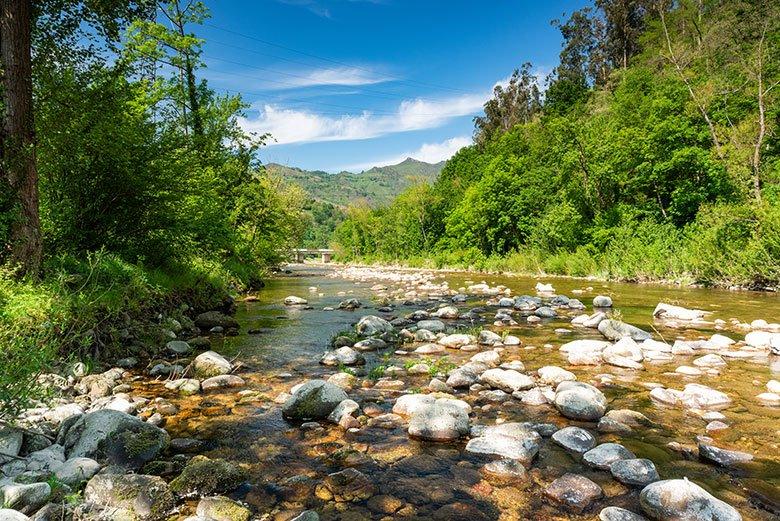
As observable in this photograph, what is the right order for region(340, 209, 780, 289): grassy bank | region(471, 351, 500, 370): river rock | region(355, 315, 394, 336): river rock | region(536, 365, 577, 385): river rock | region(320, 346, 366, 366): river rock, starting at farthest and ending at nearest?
region(340, 209, 780, 289): grassy bank → region(355, 315, 394, 336): river rock → region(320, 346, 366, 366): river rock → region(471, 351, 500, 370): river rock → region(536, 365, 577, 385): river rock

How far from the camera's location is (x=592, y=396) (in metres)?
5.34

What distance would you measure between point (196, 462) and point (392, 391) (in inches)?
120

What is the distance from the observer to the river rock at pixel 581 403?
5.16 meters

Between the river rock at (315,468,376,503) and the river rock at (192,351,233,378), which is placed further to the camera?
the river rock at (192,351,233,378)

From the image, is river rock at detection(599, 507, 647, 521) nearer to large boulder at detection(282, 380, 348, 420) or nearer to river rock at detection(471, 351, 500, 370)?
large boulder at detection(282, 380, 348, 420)

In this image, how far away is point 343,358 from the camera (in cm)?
822

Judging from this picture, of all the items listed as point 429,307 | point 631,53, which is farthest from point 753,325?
point 631,53

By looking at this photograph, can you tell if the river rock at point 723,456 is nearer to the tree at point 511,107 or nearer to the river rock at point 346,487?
the river rock at point 346,487

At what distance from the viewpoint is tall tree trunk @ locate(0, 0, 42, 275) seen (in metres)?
6.79

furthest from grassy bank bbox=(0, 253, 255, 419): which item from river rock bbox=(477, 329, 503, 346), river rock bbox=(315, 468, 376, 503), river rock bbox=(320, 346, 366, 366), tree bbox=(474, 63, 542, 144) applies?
tree bbox=(474, 63, 542, 144)

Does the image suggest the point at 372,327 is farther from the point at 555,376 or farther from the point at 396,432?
the point at 396,432

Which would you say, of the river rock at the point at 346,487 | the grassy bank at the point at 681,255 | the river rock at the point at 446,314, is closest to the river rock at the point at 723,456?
the river rock at the point at 346,487

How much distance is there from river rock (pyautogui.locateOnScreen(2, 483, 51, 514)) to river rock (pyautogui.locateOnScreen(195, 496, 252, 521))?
1.08 m

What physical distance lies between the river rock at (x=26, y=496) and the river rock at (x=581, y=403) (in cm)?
519
